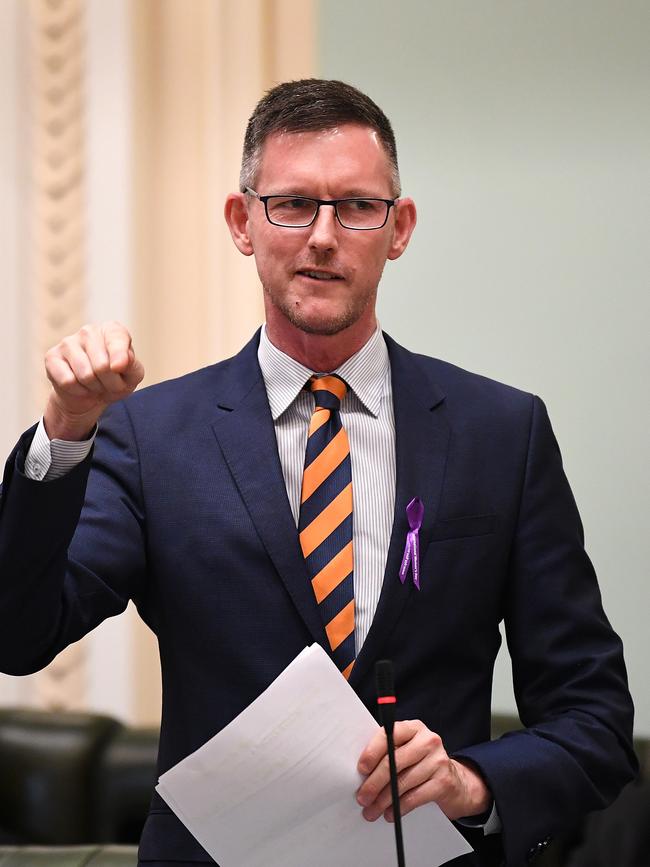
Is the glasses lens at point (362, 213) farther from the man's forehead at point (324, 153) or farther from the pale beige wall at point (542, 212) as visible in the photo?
the pale beige wall at point (542, 212)

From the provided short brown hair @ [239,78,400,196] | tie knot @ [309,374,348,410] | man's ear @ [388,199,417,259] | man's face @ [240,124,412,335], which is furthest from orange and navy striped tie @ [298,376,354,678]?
short brown hair @ [239,78,400,196]

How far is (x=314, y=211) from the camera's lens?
1579 millimetres

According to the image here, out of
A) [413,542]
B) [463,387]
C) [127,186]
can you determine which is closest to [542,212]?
[127,186]

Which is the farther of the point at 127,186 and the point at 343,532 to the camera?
the point at 127,186

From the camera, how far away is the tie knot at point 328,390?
64.4 inches

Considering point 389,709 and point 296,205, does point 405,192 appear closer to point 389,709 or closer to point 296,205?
point 296,205

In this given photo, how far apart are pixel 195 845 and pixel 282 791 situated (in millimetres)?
254

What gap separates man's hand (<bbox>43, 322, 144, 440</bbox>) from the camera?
1.23 m

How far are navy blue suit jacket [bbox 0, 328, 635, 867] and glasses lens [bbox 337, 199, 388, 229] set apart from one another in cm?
24

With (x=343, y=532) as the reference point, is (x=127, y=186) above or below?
above

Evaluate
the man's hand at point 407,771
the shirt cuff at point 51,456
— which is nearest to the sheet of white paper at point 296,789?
the man's hand at point 407,771

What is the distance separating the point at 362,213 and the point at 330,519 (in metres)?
0.41

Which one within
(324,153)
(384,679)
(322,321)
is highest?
(324,153)

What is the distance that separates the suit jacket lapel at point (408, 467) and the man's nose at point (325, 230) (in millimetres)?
241
